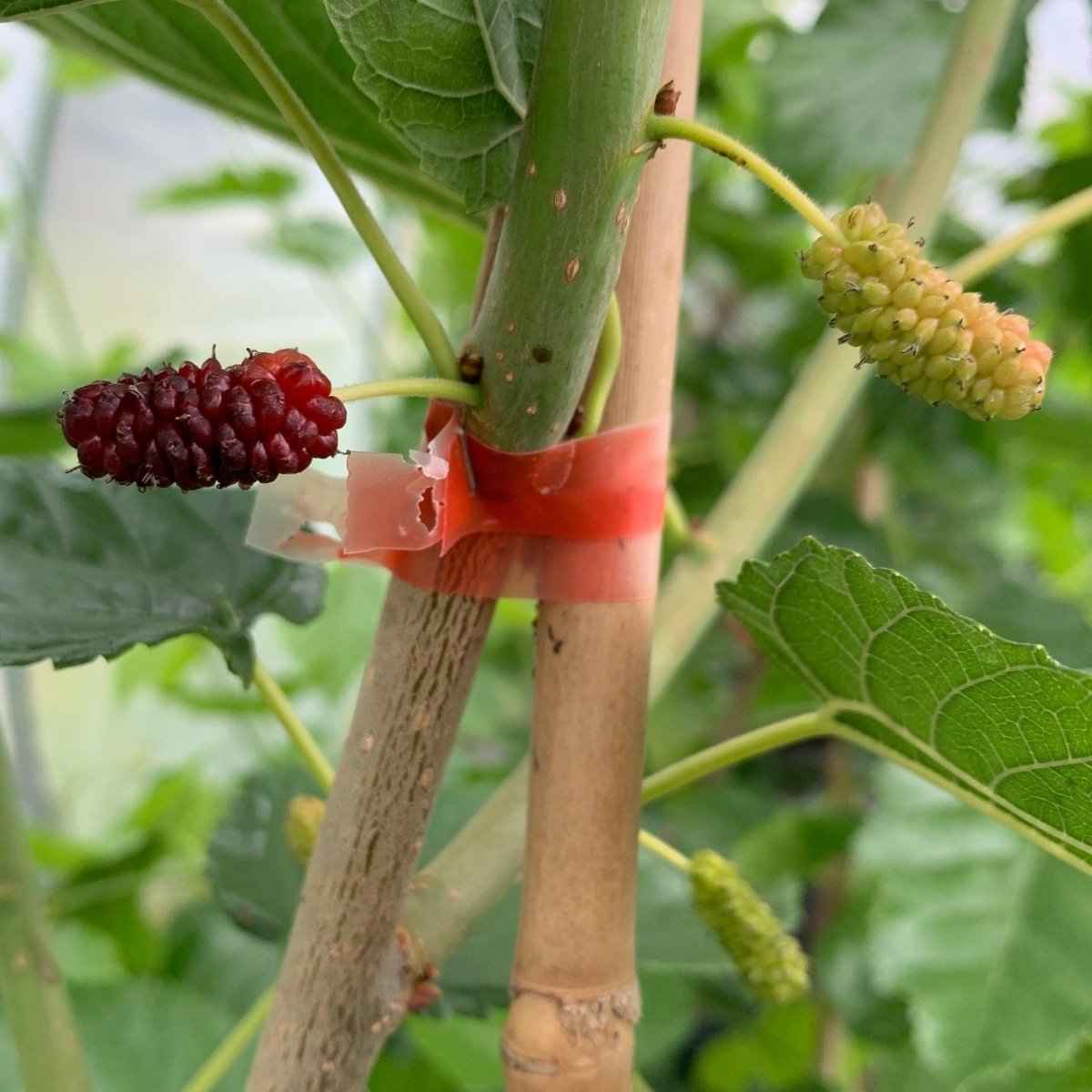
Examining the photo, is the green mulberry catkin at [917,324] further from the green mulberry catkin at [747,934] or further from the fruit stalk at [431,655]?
the green mulberry catkin at [747,934]

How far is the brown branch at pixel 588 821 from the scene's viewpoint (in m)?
0.24

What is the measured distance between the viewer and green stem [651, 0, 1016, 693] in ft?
1.21

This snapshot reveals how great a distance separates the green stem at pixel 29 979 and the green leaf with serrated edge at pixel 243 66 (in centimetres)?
21

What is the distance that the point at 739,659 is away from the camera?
841 millimetres

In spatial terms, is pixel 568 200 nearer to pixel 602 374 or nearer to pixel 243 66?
pixel 602 374

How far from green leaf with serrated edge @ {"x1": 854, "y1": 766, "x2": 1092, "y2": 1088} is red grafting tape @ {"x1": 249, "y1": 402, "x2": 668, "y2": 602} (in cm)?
28

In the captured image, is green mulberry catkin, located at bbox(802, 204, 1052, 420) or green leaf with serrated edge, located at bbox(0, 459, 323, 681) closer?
green mulberry catkin, located at bbox(802, 204, 1052, 420)

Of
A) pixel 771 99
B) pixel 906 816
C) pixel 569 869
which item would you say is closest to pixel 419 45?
pixel 569 869

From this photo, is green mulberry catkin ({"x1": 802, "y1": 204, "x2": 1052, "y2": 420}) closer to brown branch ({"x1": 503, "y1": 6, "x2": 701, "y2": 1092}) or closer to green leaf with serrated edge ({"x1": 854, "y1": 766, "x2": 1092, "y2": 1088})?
brown branch ({"x1": 503, "y1": 6, "x2": 701, "y2": 1092})

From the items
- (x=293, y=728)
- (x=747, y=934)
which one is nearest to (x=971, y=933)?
(x=747, y=934)

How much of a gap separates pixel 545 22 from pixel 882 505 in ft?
2.55

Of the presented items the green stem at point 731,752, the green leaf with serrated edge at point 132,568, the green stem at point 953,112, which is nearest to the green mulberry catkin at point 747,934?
the green stem at point 731,752

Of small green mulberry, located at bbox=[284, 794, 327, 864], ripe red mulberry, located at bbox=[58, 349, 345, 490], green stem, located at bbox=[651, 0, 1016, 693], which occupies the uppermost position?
green stem, located at bbox=[651, 0, 1016, 693]

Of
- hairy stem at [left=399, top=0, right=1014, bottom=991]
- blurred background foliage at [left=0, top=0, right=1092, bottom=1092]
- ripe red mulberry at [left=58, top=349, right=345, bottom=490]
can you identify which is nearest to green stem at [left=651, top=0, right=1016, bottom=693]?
hairy stem at [left=399, top=0, right=1014, bottom=991]
